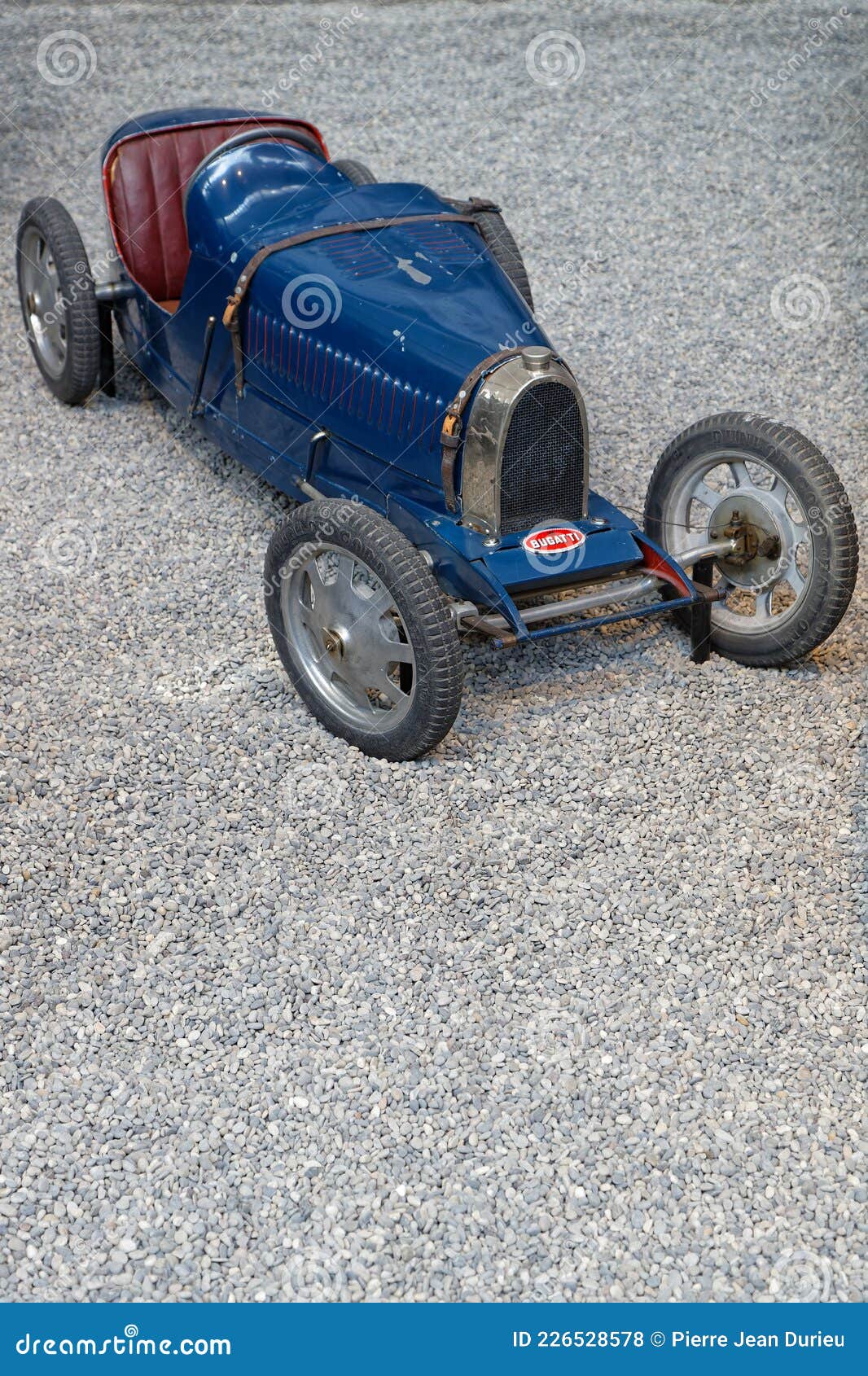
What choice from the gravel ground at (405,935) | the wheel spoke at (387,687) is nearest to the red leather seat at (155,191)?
the gravel ground at (405,935)

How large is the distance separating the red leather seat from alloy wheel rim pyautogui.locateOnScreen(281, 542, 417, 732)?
1.88m

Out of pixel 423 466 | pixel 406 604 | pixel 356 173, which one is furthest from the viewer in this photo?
pixel 356 173

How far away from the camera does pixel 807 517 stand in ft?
13.3

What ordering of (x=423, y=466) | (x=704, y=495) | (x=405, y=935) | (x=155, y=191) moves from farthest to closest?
(x=155, y=191), (x=704, y=495), (x=423, y=466), (x=405, y=935)

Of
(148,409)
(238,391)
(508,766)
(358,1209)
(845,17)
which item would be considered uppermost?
(845,17)

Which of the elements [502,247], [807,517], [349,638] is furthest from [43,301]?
[807,517]

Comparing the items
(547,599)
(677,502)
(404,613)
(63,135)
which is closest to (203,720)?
(404,613)

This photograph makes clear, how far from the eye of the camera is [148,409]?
593 cm

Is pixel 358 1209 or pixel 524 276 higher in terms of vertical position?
pixel 524 276

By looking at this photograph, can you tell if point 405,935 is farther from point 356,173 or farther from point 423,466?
point 356,173

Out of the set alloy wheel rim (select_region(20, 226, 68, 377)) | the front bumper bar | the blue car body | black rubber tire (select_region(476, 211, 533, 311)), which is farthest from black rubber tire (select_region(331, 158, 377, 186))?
the front bumper bar

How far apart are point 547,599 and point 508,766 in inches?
33.8

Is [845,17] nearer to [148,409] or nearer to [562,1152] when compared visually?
[148,409]

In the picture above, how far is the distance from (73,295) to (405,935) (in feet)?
10.7
